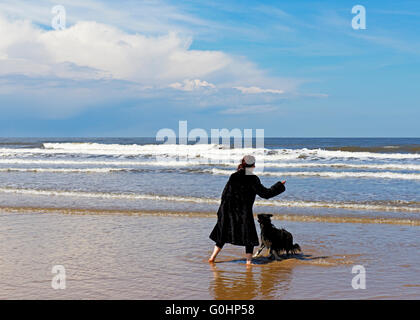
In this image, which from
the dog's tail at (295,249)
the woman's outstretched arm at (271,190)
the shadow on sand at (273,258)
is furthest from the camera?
the dog's tail at (295,249)

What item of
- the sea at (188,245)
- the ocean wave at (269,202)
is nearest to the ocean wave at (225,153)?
the sea at (188,245)

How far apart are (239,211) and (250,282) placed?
1.09m

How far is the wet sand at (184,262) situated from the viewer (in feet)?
17.0

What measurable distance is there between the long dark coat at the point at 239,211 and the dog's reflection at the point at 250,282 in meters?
0.39

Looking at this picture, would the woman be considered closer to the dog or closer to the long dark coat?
the long dark coat

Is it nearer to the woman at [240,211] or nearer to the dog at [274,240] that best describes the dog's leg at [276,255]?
the dog at [274,240]

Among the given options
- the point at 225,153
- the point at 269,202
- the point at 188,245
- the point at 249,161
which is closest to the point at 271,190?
the point at 249,161

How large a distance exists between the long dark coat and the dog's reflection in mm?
388

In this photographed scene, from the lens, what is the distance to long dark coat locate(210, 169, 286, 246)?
6327 mm

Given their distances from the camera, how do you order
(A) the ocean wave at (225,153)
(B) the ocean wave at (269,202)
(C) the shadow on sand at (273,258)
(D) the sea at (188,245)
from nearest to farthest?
(D) the sea at (188,245), (C) the shadow on sand at (273,258), (B) the ocean wave at (269,202), (A) the ocean wave at (225,153)

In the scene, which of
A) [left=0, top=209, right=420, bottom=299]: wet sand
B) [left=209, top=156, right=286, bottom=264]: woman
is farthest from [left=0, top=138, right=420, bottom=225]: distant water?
[left=209, top=156, right=286, bottom=264]: woman

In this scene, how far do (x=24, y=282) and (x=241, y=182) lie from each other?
2.97 m

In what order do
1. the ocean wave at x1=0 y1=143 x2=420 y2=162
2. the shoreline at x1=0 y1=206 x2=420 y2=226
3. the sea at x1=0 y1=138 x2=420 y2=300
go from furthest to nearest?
the ocean wave at x1=0 y1=143 x2=420 y2=162
the shoreline at x1=0 y1=206 x2=420 y2=226
the sea at x1=0 y1=138 x2=420 y2=300
